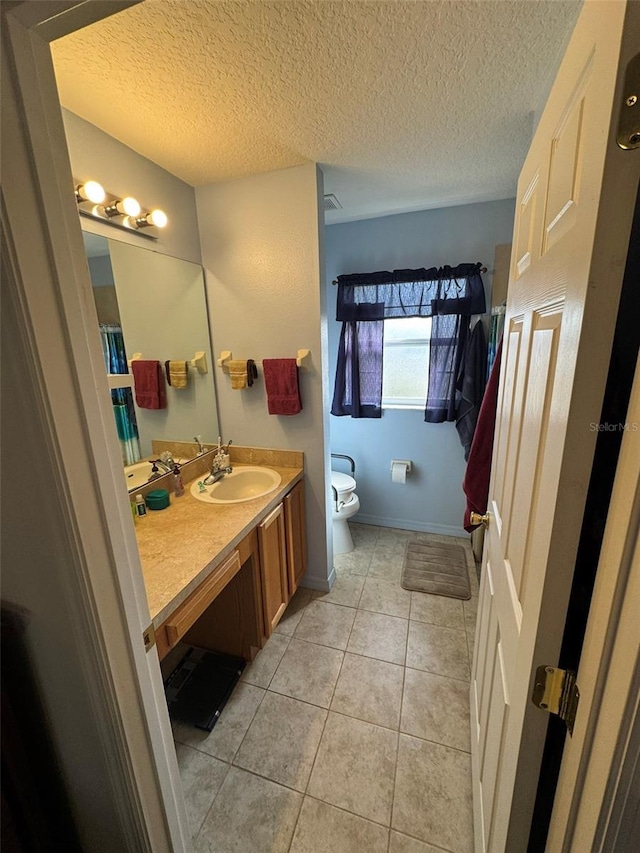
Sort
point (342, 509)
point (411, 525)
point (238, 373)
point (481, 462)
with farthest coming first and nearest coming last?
point (411, 525) → point (342, 509) → point (238, 373) → point (481, 462)

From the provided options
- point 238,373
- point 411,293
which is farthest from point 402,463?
point 238,373

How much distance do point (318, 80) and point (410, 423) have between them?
2.07 metres

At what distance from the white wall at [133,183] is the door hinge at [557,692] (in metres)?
1.94

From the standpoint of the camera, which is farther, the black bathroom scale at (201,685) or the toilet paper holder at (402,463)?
the toilet paper holder at (402,463)

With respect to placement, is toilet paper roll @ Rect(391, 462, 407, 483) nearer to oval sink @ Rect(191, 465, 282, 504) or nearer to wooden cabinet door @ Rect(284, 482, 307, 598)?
wooden cabinet door @ Rect(284, 482, 307, 598)

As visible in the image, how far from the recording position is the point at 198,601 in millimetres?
1163

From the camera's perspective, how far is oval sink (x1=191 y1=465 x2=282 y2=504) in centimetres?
190

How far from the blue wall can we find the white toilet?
13.4 inches

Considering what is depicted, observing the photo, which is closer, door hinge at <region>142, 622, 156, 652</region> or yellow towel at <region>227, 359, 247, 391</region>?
door hinge at <region>142, 622, 156, 652</region>

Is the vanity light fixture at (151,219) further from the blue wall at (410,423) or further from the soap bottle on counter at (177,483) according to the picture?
the blue wall at (410,423)

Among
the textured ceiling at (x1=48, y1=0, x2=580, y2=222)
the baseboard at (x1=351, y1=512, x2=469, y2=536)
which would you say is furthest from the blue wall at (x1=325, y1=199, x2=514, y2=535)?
the textured ceiling at (x1=48, y1=0, x2=580, y2=222)

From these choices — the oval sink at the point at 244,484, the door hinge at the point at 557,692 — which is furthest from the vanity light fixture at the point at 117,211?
the door hinge at the point at 557,692

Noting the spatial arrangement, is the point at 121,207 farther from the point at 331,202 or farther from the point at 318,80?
the point at 331,202

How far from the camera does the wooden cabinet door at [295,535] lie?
1.88 meters
